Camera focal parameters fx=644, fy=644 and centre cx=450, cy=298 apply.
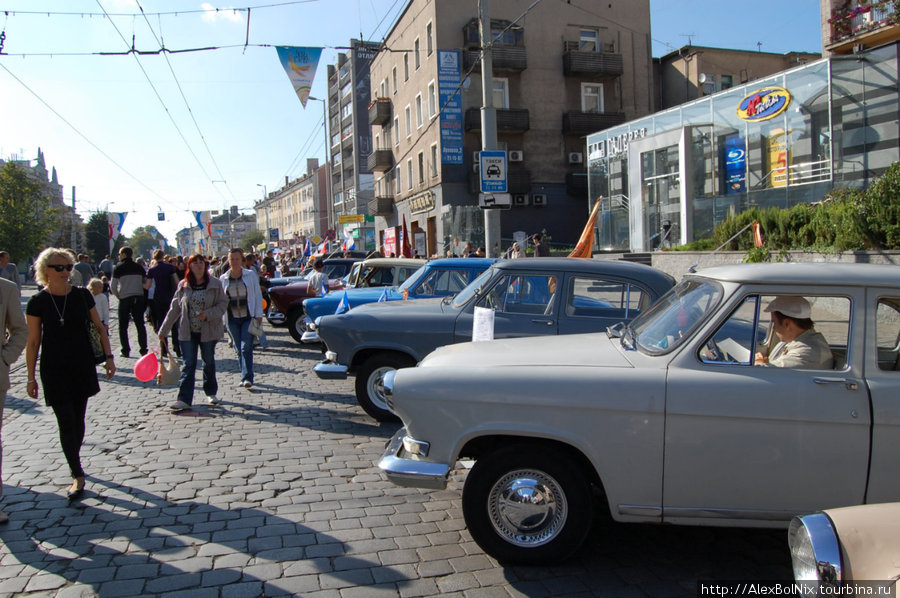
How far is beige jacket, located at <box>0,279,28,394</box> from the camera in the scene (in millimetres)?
4547

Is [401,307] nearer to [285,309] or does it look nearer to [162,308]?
[162,308]

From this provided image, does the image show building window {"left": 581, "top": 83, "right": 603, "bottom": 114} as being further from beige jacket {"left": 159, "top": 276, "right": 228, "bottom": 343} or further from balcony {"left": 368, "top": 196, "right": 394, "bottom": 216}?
beige jacket {"left": 159, "top": 276, "right": 228, "bottom": 343}

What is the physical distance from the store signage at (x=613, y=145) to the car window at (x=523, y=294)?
20.2m

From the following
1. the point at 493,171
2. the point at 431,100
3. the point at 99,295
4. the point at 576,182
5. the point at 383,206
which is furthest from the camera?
the point at 383,206

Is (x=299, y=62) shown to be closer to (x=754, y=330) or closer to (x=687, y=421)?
(x=754, y=330)

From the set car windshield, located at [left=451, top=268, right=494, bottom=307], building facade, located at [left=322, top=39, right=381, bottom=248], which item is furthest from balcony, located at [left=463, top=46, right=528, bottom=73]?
car windshield, located at [left=451, top=268, right=494, bottom=307]

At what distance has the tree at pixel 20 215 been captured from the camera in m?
33.5

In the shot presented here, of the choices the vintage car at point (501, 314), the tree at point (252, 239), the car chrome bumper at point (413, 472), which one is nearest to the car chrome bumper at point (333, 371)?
the vintage car at point (501, 314)

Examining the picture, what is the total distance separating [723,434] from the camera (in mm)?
3311

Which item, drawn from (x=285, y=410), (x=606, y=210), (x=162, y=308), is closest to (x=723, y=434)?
(x=285, y=410)

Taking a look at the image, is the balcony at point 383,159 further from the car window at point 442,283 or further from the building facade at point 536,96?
the car window at point 442,283

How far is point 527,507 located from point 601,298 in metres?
3.08

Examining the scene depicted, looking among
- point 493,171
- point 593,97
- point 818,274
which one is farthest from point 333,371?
point 593,97

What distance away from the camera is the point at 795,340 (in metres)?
3.79
